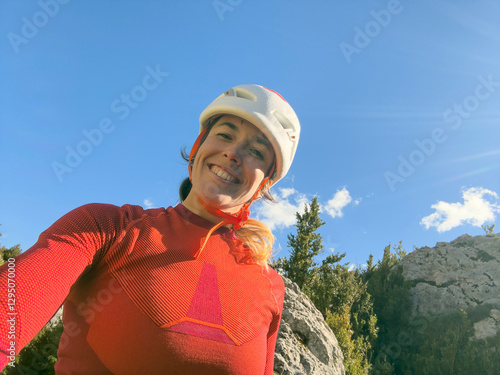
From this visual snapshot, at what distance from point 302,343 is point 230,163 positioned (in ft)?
14.4

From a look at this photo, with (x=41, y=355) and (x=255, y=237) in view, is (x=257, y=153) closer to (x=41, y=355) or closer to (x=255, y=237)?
(x=255, y=237)

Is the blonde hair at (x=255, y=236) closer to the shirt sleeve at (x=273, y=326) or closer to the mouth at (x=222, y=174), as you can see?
the shirt sleeve at (x=273, y=326)

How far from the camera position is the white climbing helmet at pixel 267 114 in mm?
1982

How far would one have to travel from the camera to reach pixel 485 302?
19359 millimetres

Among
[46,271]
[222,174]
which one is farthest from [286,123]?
[46,271]

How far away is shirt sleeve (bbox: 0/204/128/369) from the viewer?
1061 mm

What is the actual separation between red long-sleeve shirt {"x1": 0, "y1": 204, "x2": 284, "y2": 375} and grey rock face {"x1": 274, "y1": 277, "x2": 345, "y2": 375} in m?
3.20

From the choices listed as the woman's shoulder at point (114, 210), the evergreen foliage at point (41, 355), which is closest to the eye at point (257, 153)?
the woman's shoulder at point (114, 210)

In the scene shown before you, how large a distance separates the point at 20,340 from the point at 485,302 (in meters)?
23.8

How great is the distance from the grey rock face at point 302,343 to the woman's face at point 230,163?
3.31 meters

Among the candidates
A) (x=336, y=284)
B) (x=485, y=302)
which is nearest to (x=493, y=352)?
(x=485, y=302)

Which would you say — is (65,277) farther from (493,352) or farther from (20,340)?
(493,352)

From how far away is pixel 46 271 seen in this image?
1177 mm

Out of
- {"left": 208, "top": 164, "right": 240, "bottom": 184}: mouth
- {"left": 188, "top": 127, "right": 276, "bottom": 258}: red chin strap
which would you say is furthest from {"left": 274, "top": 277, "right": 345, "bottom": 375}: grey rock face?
{"left": 208, "top": 164, "right": 240, "bottom": 184}: mouth
